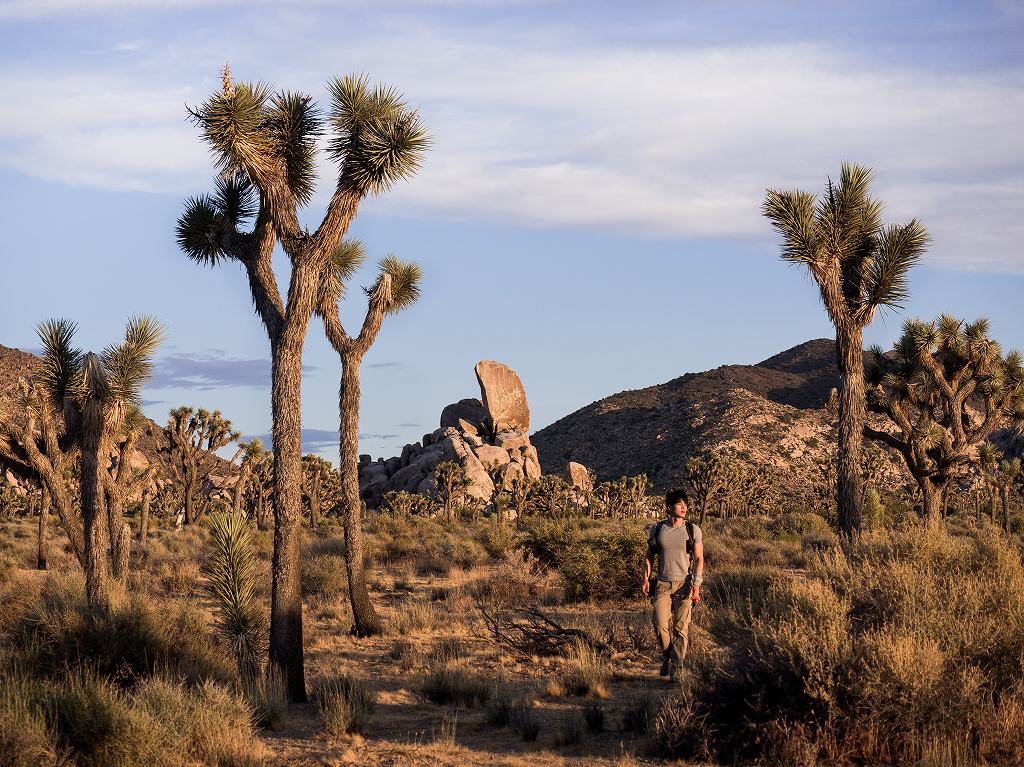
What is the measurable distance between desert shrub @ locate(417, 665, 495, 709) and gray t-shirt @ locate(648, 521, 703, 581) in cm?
227

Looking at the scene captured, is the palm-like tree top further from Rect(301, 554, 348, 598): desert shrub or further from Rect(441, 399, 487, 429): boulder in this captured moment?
Rect(441, 399, 487, 429): boulder

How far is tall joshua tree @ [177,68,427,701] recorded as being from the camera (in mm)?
10938

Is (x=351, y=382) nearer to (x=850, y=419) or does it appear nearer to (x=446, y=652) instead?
(x=446, y=652)

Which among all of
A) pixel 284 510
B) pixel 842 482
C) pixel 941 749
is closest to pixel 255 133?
pixel 284 510

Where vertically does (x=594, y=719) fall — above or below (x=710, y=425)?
below

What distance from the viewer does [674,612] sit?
10609 mm

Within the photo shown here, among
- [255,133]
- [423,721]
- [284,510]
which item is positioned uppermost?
[255,133]

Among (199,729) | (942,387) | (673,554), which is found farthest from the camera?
(942,387)

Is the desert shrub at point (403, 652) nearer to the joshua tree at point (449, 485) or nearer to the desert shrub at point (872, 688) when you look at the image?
the desert shrub at point (872, 688)

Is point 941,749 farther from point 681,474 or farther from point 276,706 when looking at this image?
point 681,474

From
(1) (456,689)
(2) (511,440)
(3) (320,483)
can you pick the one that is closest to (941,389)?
(1) (456,689)

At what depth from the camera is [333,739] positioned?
875 centimetres

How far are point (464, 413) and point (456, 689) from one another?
243 ft

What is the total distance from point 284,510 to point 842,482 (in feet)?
37.3
